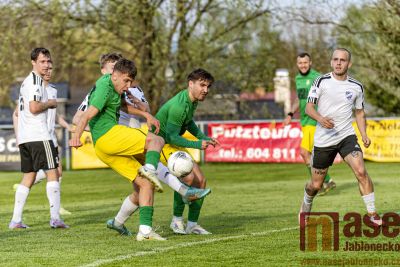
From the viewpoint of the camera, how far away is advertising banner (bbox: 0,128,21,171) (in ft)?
89.2

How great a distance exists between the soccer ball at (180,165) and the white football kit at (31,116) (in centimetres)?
244

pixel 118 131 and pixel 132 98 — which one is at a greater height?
pixel 132 98

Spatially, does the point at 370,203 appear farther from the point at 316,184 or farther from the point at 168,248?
the point at 168,248

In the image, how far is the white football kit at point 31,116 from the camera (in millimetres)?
12227

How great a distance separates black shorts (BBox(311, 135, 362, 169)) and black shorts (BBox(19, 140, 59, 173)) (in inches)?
134

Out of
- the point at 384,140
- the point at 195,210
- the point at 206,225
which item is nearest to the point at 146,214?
the point at 195,210

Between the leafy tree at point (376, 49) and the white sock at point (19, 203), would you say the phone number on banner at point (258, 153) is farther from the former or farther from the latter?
the white sock at point (19, 203)

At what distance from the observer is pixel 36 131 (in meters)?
12.4

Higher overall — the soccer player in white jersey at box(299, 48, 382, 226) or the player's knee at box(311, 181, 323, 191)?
the soccer player in white jersey at box(299, 48, 382, 226)

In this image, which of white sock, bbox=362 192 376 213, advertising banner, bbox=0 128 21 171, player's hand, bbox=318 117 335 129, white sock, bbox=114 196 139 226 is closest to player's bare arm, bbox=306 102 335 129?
player's hand, bbox=318 117 335 129

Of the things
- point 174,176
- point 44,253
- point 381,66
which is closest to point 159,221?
point 174,176

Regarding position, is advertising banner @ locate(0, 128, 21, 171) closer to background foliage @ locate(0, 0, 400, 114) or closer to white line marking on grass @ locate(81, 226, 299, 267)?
background foliage @ locate(0, 0, 400, 114)

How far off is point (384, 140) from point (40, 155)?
49.7 feet

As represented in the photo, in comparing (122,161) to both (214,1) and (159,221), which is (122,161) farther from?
(214,1)
